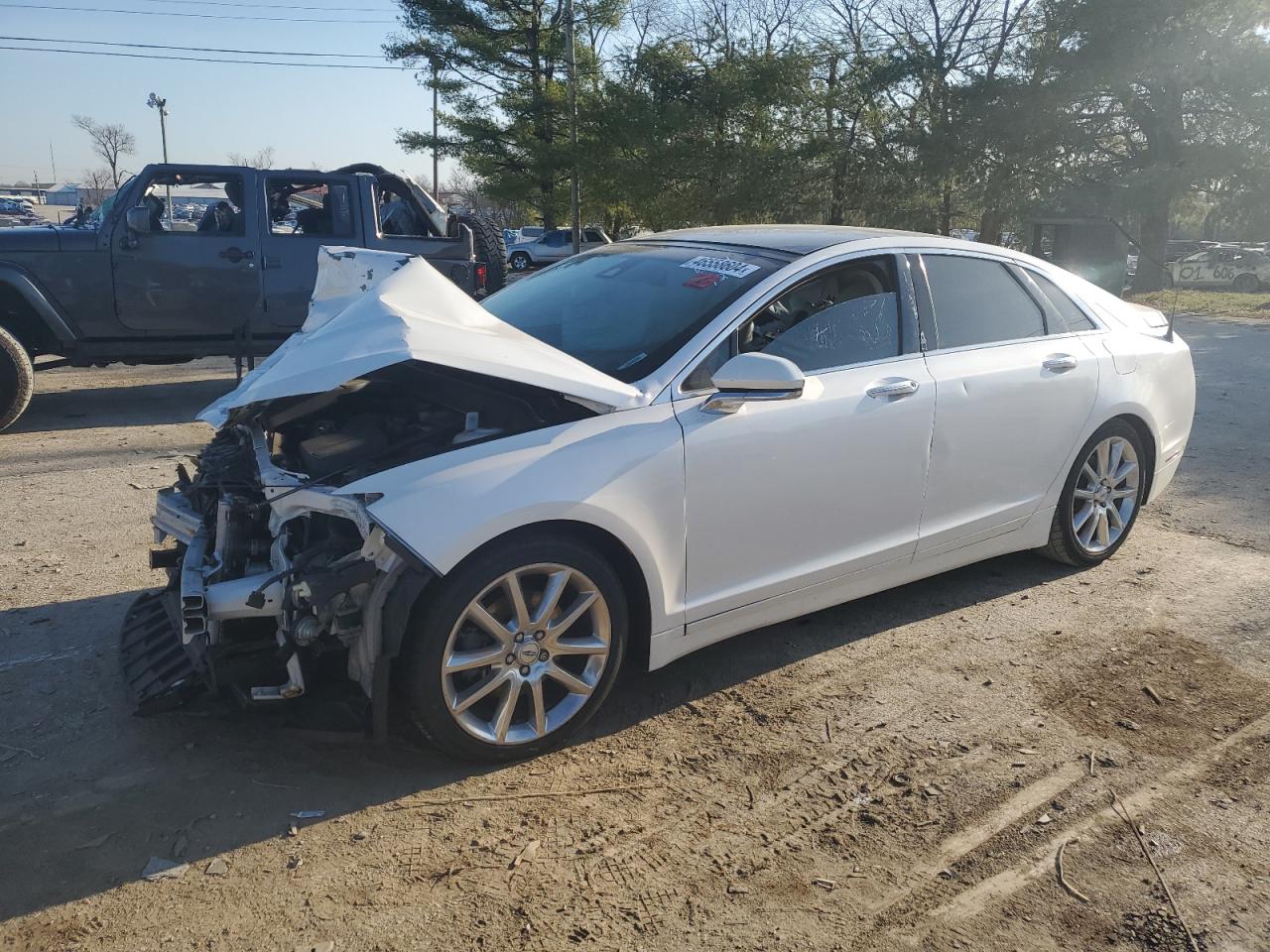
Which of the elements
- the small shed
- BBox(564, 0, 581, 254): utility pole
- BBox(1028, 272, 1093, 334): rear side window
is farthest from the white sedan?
BBox(564, 0, 581, 254): utility pole

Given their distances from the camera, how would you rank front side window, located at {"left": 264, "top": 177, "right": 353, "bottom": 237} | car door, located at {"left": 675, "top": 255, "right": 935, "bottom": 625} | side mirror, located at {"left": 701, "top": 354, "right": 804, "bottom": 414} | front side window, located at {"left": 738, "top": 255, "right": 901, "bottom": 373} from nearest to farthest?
side mirror, located at {"left": 701, "top": 354, "right": 804, "bottom": 414} < car door, located at {"left": 675, "top": 255, "right": 935, "bottom": 625} < front side window, located at {"left": 738, "top": 255, "right": 901, "bottom": 373} < front side window, located at {"left": 264, "top": 177, "right": 353, "bottom": 237}

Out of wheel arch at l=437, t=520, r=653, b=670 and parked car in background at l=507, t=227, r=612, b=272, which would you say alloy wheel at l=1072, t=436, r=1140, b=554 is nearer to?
wheel arch at l=437, t=520, r=653, b=670

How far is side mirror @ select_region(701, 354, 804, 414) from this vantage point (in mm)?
3232

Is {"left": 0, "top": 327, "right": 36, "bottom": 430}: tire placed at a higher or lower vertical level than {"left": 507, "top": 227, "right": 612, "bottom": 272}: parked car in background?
lower

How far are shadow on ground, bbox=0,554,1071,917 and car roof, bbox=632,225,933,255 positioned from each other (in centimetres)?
163

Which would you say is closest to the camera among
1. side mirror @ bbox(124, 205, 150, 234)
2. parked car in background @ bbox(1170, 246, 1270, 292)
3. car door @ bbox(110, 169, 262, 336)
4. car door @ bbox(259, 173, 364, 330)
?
side mirror @ bbox(124, 205, 150, 234)

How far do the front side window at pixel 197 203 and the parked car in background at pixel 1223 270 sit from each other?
26480 mm

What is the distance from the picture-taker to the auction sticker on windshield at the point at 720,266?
149 inches

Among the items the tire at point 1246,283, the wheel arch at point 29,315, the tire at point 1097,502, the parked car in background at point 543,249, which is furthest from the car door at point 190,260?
the tire at point 1246,283

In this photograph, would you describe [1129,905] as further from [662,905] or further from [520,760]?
[520,760]

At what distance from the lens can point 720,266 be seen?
389 centimetres

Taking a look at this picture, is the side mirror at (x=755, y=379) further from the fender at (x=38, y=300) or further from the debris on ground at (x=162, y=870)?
the fender at (x=38, y=300)

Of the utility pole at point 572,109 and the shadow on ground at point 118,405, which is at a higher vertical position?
the utility pole at point 572,109

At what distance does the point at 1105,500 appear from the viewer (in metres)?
4.91
